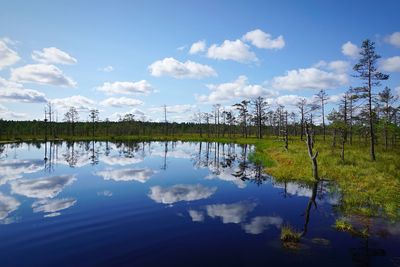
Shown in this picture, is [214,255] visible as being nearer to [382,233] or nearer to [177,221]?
[177,221]

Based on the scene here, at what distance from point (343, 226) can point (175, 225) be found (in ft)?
28.5

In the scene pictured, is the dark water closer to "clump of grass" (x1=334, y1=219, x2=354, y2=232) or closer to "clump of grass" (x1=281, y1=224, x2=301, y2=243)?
"clump of grass" (x1=281, y1=224, x2=301, y2=243)

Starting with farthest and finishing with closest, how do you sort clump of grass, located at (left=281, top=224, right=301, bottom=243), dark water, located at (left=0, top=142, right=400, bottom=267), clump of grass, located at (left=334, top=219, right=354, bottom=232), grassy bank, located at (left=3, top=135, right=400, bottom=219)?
grassy bank, located at (left=3, top=135, right=400, bottom=219) < clump of grass, located at (left=334, top=219, right=354, bottom=232) < clump of grass, located at (left=281, top=224, right=301, bottom=243) < dark water, located at (left=0, top=142, right=400, bottom=267)

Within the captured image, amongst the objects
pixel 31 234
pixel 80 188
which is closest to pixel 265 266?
Answer: pixel 31 234

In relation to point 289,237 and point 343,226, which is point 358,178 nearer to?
point 343,226

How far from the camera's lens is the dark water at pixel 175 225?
10617 mm

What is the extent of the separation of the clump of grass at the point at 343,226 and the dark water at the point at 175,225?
1.48 feet

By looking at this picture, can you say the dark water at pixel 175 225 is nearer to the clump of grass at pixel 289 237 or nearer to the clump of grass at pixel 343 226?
the clump of grass at pixel 289 237

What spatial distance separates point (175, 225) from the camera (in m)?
14.4

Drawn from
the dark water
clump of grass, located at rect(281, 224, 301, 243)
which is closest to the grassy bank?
the dark water

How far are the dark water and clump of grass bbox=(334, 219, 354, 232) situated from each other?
0.45 metres

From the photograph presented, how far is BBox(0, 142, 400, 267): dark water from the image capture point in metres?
10.6

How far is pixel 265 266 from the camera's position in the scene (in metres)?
9.94

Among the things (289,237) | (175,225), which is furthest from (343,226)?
(175,225)
